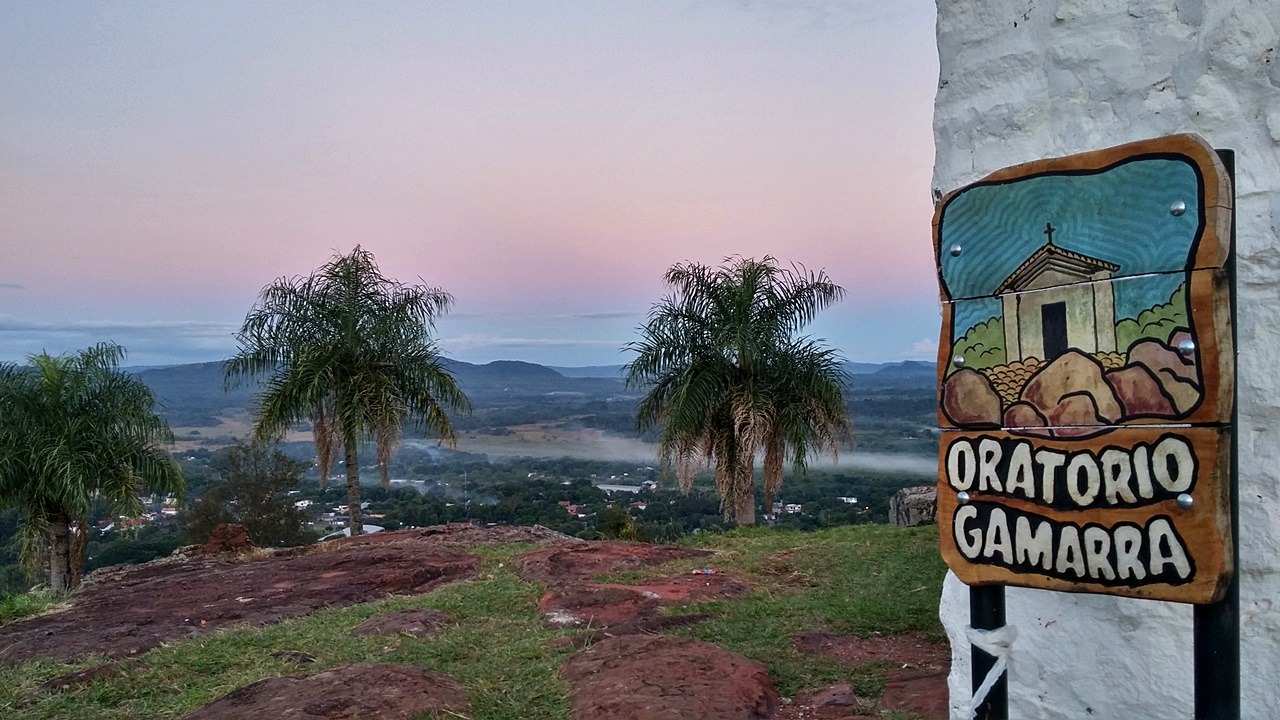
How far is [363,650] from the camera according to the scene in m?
5.10

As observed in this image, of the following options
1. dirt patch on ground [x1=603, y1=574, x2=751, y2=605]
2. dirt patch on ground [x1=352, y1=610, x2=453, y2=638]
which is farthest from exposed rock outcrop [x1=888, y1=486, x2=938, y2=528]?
dirt patch on ground [x1=352, y1=610, x2=453, y2=638]

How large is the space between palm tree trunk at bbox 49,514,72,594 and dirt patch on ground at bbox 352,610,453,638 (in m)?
8.13

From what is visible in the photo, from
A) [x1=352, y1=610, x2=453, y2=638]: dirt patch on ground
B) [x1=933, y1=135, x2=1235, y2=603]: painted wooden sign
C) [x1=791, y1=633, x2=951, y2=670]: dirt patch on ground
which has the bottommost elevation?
[x1=352, y1=610, x2=453, y2=638]: dirt patch on ground

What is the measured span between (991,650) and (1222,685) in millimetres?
565

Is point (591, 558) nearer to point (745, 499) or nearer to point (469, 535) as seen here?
point (469, 535)

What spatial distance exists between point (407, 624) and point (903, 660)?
312 centimetres

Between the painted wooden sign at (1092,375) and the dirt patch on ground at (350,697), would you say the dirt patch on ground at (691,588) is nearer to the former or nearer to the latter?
the dirt patch on ground at (350,697)

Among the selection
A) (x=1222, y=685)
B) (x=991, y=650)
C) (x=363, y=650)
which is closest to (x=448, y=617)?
(x=363, y=650)

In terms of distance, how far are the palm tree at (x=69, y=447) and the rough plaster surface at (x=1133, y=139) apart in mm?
11703

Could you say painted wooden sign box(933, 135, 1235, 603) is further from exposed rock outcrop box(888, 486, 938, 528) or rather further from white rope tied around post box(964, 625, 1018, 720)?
exposed rock outcrop box(888, 486, 938, 528)

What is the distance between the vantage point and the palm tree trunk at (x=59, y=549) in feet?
38.1

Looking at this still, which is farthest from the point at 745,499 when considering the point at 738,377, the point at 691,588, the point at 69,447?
the point at 69,447

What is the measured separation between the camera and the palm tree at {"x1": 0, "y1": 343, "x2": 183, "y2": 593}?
37.1 feet

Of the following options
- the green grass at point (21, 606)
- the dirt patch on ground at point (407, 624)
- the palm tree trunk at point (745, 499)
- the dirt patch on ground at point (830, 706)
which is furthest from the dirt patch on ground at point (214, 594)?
the dirt patch on ground at point (830, 706)
